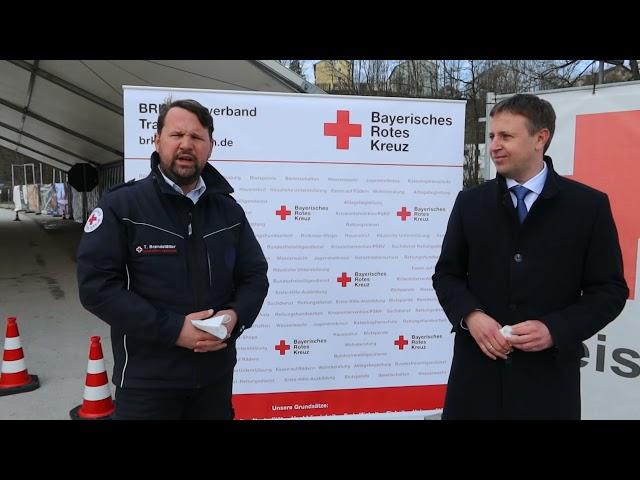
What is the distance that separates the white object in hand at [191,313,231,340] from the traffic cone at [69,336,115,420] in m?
1.98

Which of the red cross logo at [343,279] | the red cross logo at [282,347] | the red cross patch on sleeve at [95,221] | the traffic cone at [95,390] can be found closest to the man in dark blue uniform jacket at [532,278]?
the red cross patch on sleeve at [95,221]

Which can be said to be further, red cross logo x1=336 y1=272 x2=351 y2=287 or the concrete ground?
the concrete ground

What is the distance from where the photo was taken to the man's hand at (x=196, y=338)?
1532 millimetres

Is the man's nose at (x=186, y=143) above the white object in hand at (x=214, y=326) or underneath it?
above

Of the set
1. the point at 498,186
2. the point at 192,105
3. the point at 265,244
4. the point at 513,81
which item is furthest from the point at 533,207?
the point at 513,81

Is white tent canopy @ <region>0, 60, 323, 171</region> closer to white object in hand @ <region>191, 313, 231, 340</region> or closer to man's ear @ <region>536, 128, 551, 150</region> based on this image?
man's ear @ <region>536, 128, 551, 150</region>

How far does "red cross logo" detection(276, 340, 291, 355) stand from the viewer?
286 centimetres

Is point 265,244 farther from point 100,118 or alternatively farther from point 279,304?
point 100,118

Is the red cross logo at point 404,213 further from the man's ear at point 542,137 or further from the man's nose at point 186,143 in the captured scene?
the man's nose at point 186,143

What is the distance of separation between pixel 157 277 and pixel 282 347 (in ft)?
4.60

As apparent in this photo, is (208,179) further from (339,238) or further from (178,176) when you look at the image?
(339,238)

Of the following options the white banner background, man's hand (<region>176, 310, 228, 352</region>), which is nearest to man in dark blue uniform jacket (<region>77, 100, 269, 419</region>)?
man's hand (<region>176, 310, 228, 352</region>)

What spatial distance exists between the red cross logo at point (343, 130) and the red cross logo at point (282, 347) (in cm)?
111

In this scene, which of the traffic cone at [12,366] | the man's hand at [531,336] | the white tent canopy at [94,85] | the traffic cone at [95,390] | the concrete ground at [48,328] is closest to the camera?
the man's hand at [531,336]
